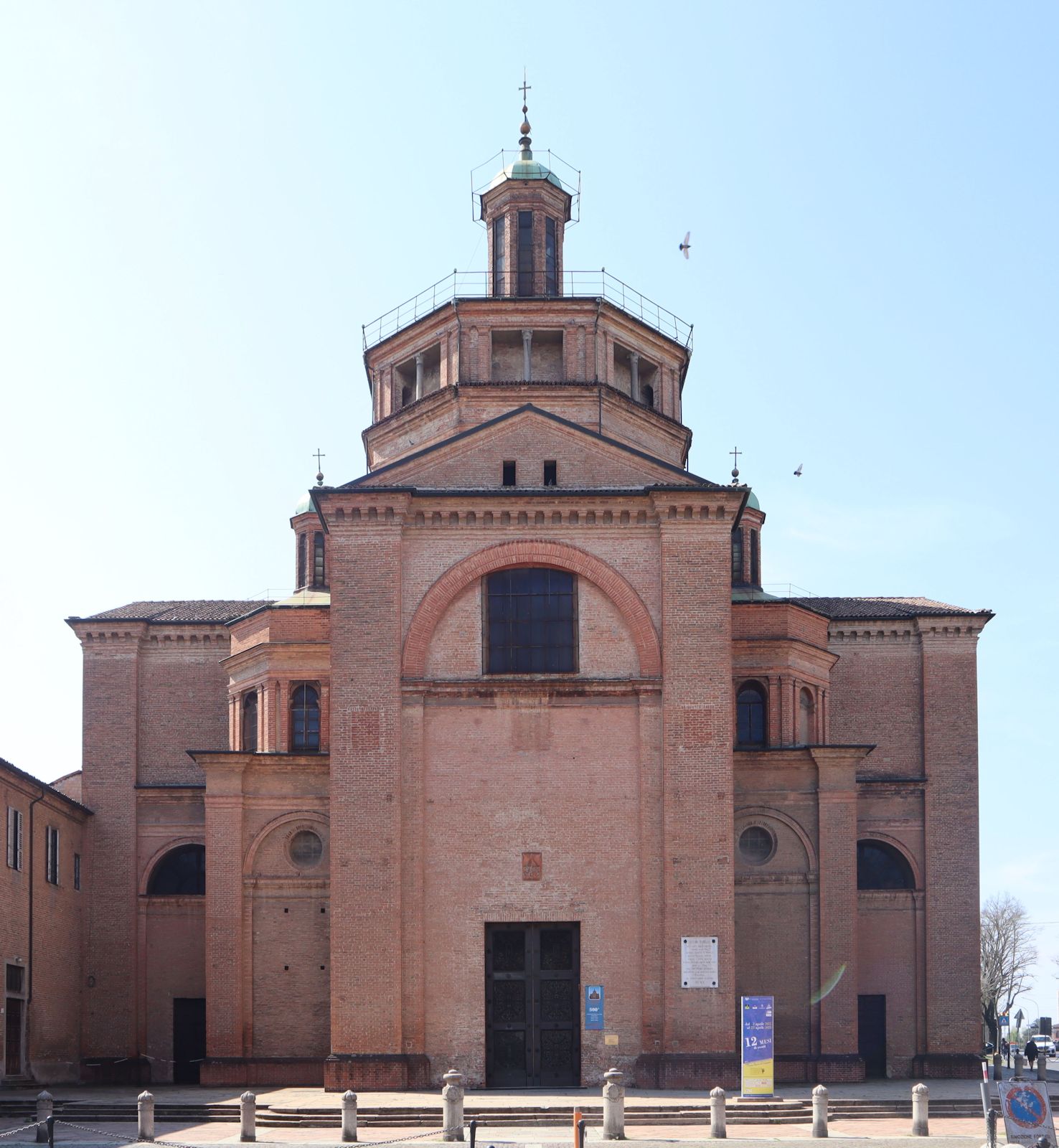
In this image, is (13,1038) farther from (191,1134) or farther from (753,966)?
(753,966)

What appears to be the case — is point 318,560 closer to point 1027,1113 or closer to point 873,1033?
point 873,1033

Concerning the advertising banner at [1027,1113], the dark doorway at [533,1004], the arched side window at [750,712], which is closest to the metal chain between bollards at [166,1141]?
the dark doorway at [533,1004]

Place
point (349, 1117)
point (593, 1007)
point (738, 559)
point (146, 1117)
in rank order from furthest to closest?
point (738, 559) → point (593, 1007) → point (146, 1117) → point (349, 1117)

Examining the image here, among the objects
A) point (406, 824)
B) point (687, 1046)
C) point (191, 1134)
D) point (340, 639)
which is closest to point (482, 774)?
point (406, 824)

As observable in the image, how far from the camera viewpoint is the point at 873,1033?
4078 centimetres

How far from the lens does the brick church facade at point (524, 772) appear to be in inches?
1303

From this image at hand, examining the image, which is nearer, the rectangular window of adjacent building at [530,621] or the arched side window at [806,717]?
the rectangular window of adjacent building at [530,621]

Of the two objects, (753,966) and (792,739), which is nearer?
(753,966)

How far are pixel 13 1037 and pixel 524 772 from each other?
13.4 m

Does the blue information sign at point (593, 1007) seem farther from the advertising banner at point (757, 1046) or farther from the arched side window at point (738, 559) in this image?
the arched side window at point (738, 559)

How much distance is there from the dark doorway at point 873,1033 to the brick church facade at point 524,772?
89mm

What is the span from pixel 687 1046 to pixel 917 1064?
408 inches

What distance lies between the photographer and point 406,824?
33.4 metres

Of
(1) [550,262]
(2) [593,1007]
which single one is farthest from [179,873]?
(1) [550,262]
